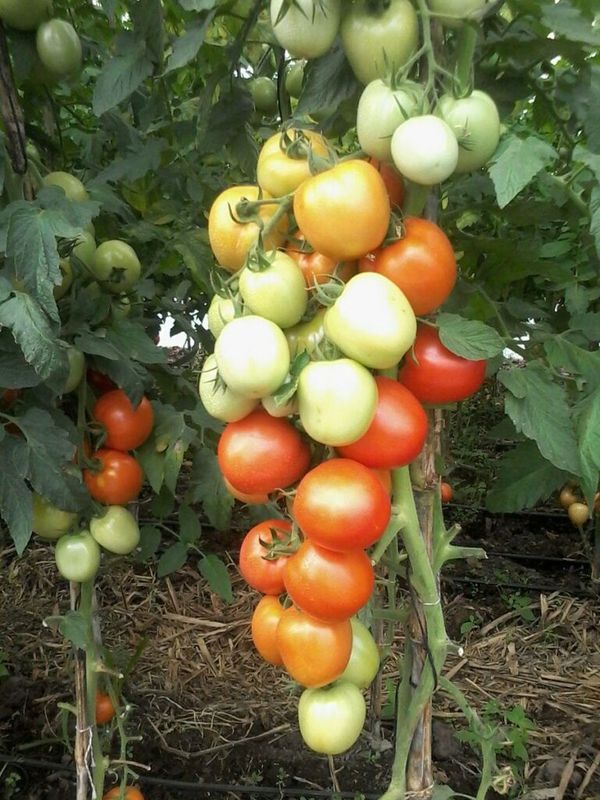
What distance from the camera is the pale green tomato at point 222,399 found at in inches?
24.0

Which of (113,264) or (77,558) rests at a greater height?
(113,264)

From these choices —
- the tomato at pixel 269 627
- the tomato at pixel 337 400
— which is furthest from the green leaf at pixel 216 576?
the tomato at pixel 337 400

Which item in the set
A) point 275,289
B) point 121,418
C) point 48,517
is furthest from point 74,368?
point 275,289

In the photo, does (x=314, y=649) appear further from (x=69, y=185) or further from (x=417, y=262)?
(x=69, y=185)

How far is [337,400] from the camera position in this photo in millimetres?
545

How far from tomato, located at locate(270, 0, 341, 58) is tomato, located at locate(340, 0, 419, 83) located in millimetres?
17

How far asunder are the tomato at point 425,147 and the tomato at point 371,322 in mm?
90

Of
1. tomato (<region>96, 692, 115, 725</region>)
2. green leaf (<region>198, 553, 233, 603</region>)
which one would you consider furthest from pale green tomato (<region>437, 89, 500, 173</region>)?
tomato (<region>96, 692, 115, 725</region>)

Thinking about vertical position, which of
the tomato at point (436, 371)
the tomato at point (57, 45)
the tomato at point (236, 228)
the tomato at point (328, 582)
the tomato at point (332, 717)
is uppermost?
the tomato at point (57, 45)

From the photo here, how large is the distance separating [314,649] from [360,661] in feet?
0.32

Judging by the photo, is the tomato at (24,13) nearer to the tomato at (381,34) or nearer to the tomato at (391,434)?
the tomato at (381,34)

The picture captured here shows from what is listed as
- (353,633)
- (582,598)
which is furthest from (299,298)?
(582,598)

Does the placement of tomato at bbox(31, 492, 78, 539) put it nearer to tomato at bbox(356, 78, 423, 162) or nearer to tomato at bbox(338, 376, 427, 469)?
tomato at bbox(338, 376, 427, 469)

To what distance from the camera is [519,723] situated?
1.74 metres
